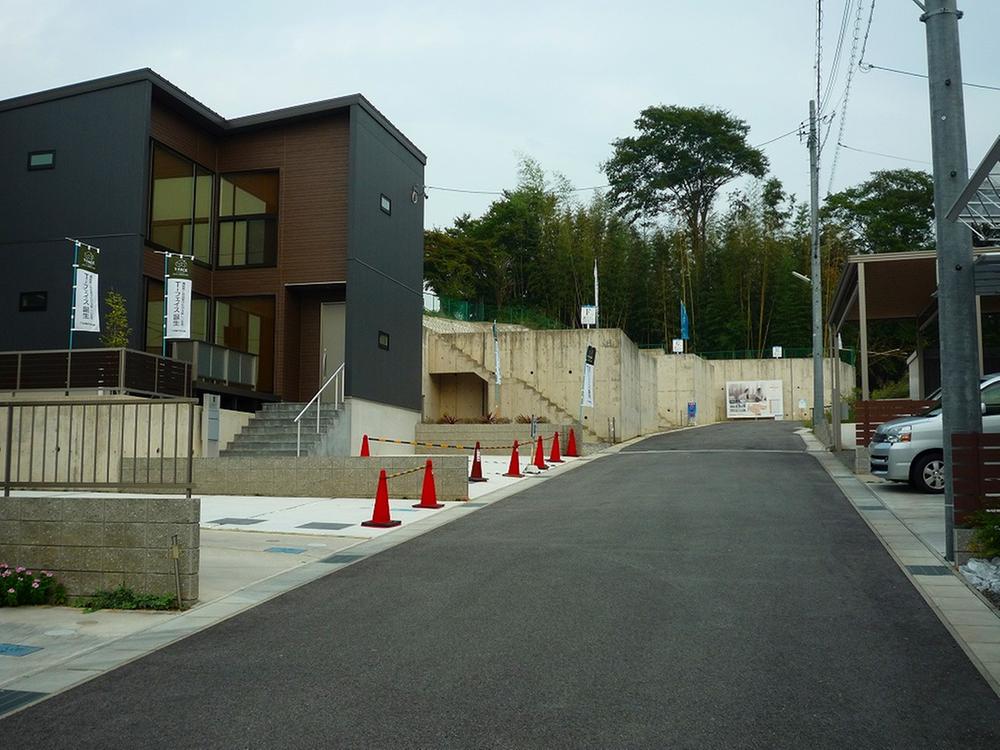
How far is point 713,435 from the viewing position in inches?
1220

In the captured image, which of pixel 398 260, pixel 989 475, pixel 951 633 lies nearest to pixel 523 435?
pixel 398 260

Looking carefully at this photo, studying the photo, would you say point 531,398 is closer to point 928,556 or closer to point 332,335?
point 332,335

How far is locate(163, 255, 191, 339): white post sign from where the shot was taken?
19641mm

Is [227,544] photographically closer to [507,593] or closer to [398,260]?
[507,593]

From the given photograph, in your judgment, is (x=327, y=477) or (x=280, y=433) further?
(x=280, y=433)

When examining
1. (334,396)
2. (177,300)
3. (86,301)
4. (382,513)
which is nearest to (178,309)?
(177,300)

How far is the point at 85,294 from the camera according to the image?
60.3ft

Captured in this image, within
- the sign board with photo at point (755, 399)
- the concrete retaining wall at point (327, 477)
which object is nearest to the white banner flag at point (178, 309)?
the concrete retaining wall at point (327, 477)

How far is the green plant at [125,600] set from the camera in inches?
307

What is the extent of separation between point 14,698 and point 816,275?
2649 centimetres

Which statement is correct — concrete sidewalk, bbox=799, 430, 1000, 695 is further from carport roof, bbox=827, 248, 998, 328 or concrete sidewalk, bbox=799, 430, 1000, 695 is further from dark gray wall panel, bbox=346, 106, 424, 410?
dark gray wall panel, bbox=346, 106, 424, 410

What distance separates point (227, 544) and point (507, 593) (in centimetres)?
459

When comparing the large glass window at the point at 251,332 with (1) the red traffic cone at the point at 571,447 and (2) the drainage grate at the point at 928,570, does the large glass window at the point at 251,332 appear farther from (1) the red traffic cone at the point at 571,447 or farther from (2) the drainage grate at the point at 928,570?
(2) the drainage grate at the point at 928,570

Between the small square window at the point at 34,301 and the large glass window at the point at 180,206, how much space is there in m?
2.62
